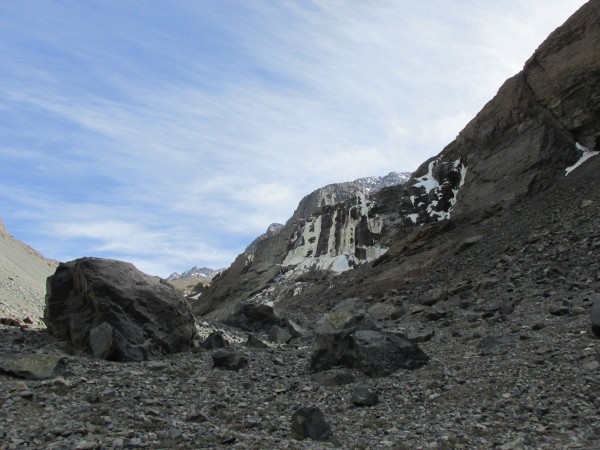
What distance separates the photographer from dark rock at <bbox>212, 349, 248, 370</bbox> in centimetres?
1767

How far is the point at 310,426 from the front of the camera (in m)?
11.0

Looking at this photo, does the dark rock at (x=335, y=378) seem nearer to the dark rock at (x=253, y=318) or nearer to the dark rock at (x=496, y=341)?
the dark rock at (x=496, y=341)

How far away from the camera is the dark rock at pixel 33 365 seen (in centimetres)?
1478

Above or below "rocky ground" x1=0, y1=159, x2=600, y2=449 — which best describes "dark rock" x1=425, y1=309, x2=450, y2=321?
above

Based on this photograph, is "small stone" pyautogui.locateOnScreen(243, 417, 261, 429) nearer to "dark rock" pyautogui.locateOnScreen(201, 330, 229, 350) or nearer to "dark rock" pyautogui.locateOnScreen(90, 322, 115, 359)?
"dark rock" pyautogui.locateOnScreen(90, 322, 115, 359)

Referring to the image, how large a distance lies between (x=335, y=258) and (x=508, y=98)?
91.6 ft

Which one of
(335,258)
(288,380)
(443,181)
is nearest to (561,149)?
(443,181)

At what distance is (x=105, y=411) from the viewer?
11906 millimetres

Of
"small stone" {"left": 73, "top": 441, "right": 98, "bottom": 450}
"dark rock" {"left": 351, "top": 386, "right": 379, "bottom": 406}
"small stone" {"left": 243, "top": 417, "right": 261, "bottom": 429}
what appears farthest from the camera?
"dark rock" {"left": 351, "top": 386, "right": 379, "bottom": 406}

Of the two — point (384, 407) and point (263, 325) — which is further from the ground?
point (263, 325)

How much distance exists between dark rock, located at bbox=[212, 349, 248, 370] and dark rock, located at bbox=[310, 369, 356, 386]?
304cm

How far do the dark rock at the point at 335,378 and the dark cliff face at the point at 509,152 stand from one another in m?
25.3

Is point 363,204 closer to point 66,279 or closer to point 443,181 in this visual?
point 443,181

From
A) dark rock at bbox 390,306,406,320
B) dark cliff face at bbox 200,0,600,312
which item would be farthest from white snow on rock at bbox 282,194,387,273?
dark rock at bbox 390,306,406,320
